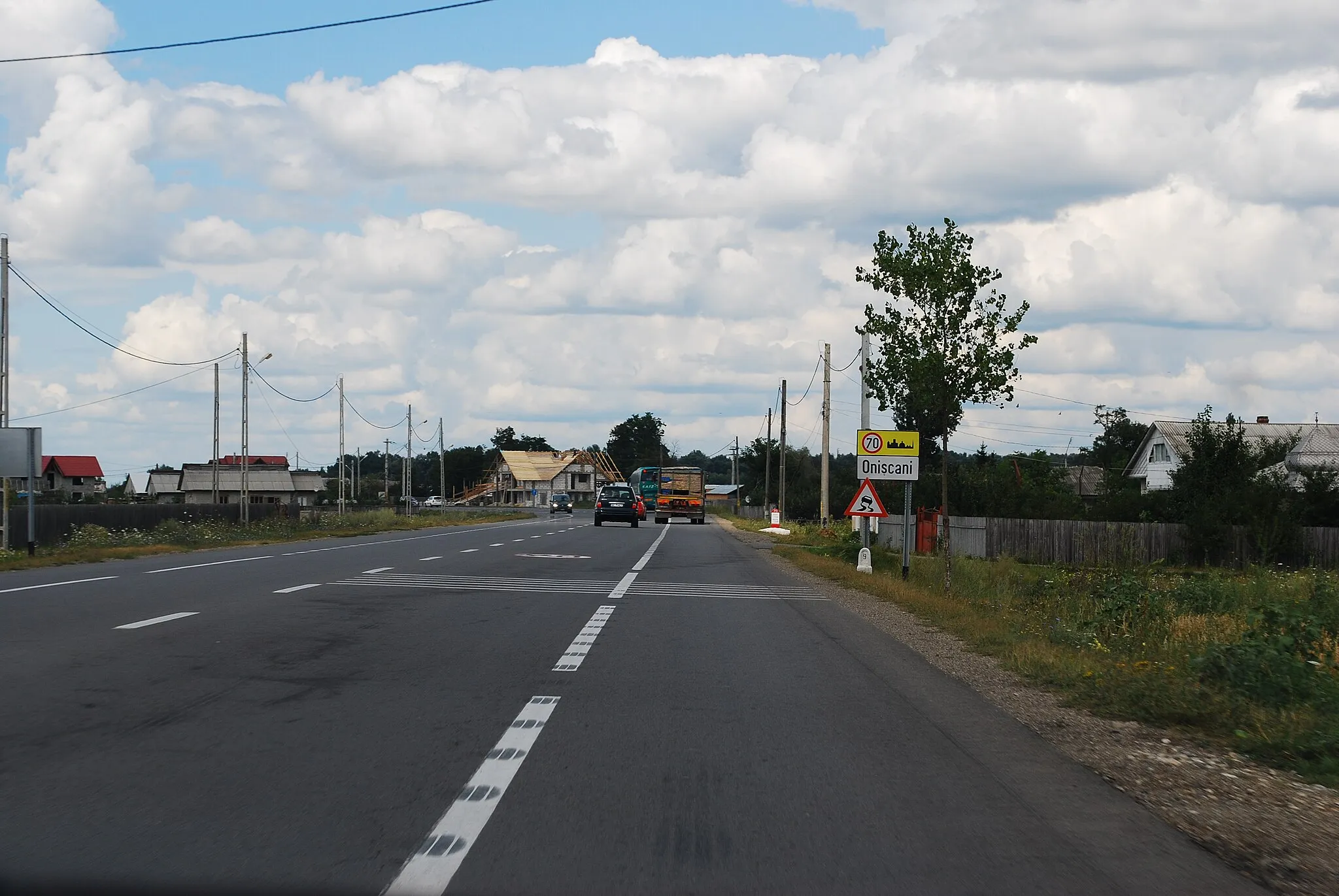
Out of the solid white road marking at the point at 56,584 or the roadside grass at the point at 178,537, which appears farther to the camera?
the roadside grass at the point at 178,537

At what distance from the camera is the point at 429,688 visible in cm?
1025

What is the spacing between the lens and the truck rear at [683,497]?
9312cm

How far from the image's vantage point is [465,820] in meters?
6.16

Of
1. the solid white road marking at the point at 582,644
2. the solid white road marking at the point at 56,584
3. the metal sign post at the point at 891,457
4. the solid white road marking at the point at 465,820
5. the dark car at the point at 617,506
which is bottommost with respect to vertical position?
the solid white road marking at the point at 582,644

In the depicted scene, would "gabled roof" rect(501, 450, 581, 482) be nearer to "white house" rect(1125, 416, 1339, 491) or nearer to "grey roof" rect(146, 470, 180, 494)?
"grey roof" rect(146, 470, 180, 494)

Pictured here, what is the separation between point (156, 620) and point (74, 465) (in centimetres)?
14434

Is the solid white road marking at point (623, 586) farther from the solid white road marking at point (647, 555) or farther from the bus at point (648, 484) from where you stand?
the bus at point (648, 484)

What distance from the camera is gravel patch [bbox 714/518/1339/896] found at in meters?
5.96

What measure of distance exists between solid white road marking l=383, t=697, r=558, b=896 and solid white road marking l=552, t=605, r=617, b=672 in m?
2.96

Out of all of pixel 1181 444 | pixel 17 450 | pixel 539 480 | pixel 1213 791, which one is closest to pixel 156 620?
pixel 1213 791

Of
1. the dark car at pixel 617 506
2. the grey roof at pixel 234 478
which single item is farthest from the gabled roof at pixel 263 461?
the dark car at pixel 617 506

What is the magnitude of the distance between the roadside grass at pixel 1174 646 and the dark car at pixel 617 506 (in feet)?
133

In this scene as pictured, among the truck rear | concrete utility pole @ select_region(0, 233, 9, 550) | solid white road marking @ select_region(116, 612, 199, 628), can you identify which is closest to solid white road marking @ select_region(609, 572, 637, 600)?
solid white road marking @ select_region(116, 612, 199, 628)

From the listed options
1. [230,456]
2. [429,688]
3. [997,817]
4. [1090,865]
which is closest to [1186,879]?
[1090,865]
